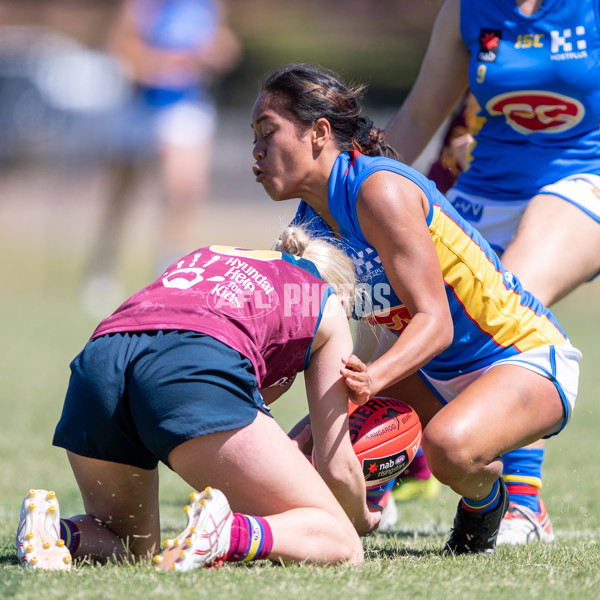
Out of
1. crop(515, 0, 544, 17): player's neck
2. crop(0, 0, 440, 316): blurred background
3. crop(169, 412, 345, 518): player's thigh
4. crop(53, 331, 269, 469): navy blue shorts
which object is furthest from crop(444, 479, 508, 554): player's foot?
crop(0, 0, 440, 316): blurred background

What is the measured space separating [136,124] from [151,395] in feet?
49.3

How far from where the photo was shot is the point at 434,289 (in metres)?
3.24

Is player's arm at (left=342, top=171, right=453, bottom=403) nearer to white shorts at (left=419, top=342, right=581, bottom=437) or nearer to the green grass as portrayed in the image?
white shorts at (left=419, top=342, right=581, bottom=437)

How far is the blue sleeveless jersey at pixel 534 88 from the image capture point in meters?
4.19

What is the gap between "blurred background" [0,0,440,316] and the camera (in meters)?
12.2

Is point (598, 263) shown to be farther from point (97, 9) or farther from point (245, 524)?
point (97, 9)

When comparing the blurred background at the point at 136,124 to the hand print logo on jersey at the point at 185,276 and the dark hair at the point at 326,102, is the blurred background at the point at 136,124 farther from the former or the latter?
the hand print logo on jersey at the point at 185,276

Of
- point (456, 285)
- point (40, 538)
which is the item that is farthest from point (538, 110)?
point (40, 538)

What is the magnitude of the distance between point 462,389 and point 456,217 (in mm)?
580

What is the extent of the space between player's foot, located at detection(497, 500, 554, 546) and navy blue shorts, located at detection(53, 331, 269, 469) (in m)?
1.27

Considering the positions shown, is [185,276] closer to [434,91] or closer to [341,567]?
[341,567]

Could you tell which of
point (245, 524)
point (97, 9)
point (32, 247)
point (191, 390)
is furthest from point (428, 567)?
point (97, 9)

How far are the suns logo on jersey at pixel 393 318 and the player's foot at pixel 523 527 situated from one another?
0.79 m

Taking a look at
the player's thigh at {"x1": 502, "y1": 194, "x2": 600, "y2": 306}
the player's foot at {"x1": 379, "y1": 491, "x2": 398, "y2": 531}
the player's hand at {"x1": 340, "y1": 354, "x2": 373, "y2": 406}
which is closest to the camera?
the player's hand at {"x1": 340, "y1": 354, "x2": 373, "y2": 406}
